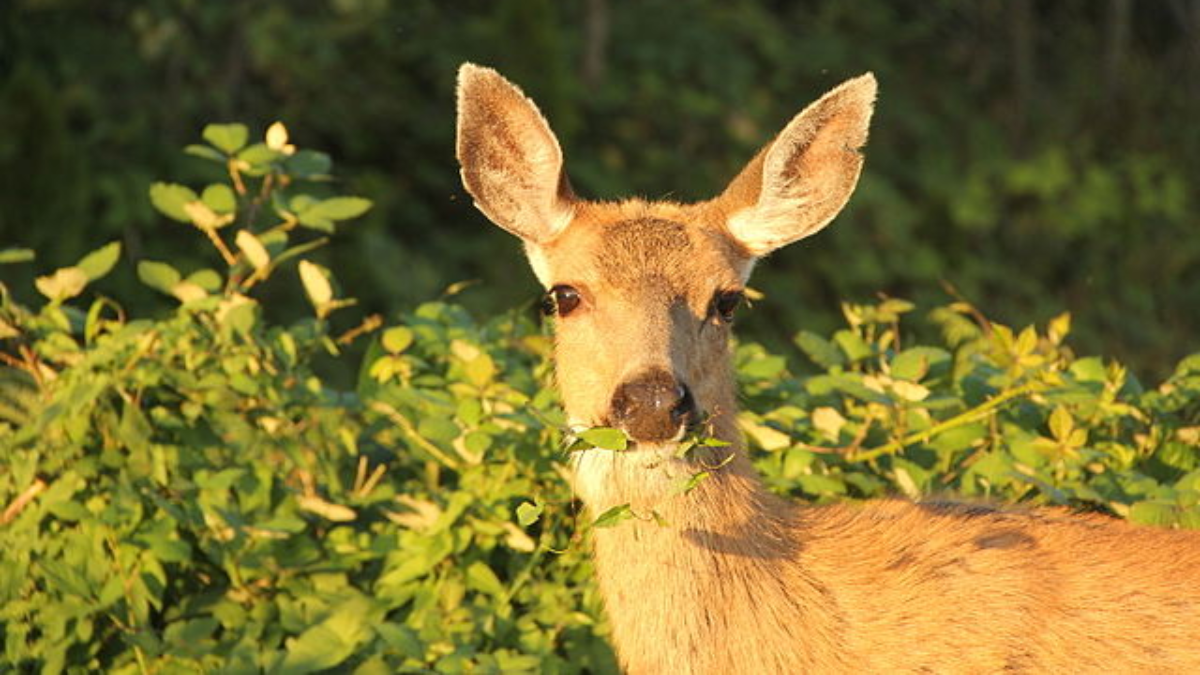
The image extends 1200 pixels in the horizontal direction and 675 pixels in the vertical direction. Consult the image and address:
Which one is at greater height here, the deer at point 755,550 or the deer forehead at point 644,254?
the deer forehead at point 644,254

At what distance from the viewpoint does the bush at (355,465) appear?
5.71 m

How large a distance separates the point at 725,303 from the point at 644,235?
0.85 feet

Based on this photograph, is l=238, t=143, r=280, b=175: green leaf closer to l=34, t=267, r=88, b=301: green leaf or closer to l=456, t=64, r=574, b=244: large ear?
l=34, t=267, r=88, b=301: green leaf

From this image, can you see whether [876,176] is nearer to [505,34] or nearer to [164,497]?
[505,34]

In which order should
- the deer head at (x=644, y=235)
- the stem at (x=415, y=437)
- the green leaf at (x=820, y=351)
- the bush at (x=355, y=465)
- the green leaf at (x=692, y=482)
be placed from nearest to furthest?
the green leaf at (x=692, y=482)
the deer head at (x=644, y=235)
the bush at (x=355, y=465)
the stem at (x=415, y=437)
the green leaf at (x=820, y=351)

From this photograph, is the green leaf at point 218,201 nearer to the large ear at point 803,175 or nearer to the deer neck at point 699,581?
the large ear at point 803,175

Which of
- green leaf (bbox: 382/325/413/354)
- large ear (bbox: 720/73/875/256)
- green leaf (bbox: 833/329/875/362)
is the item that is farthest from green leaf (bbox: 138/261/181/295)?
green leaf (bbox: 833/329/875/362)

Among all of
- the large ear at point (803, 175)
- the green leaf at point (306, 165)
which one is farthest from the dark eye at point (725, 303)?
the green leaf at point (306, 165)

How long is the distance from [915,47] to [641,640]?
1391 cm

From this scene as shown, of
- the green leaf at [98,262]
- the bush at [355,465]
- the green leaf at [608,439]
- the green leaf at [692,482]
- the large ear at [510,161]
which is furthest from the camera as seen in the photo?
the green leaf at [98,262]

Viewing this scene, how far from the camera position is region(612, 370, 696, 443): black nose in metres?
4.64

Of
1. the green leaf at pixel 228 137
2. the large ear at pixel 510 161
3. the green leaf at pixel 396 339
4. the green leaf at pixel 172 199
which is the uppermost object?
the large ear at pixel 510 161

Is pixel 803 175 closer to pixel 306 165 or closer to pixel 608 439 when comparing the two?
pixel 608 439

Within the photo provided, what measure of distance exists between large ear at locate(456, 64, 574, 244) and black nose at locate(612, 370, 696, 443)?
0.80 meters
